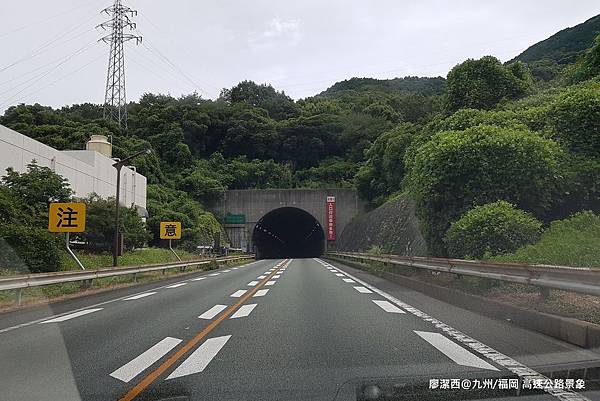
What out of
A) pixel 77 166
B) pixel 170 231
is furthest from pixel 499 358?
pixel 77 166

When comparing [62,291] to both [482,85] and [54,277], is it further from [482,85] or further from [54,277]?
[482,85]

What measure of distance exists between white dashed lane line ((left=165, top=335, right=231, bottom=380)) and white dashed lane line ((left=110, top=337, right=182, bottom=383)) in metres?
0.42

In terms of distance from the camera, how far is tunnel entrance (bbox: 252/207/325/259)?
76.6 metres

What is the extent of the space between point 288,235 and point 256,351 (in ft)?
291

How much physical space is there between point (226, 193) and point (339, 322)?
6564cm

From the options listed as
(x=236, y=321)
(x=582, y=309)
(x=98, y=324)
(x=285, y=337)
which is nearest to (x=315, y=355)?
(x=285, y=337)

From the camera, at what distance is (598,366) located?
580 centimetres

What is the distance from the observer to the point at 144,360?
670 cm

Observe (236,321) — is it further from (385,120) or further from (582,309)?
(385,120)

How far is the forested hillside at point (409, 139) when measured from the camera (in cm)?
1750

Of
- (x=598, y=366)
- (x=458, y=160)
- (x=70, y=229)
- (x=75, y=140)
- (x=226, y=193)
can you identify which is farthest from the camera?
(x=226, y=193)

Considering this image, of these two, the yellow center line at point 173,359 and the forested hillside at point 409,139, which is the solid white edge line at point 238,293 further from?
the forested hillside at point 409,139

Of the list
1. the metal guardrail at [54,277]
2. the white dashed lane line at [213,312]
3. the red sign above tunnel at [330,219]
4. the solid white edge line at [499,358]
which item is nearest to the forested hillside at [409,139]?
the red sign above tunnel at [330,219]

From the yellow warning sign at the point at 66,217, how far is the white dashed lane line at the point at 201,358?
14547mm
